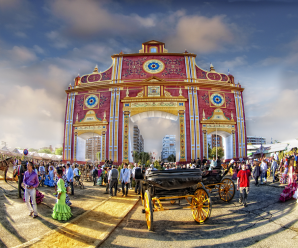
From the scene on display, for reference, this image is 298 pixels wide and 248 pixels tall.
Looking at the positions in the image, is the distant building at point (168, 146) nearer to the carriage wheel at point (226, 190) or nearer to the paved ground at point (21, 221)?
the carriage wheel at point (226, 190)

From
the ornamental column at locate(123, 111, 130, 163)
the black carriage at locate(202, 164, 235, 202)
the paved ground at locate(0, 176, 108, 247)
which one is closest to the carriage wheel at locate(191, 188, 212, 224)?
the black carriage at locate(202, 164, 235, 202)

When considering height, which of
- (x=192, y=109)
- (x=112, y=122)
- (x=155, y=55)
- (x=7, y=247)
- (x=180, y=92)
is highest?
(x=155, y=55)

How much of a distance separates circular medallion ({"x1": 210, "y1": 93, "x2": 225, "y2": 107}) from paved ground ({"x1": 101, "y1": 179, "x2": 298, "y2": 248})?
17553 millimetres

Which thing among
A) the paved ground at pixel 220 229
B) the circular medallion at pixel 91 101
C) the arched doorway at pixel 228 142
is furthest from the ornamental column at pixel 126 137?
the paved ground at pixel 220 229

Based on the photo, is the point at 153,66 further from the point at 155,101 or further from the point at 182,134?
the point at 182,134

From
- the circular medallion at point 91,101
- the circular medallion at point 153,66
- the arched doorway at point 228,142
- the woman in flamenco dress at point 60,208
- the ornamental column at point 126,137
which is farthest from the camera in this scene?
the circular medallion at point 153,66

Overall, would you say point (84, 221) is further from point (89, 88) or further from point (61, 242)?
point (89, 88)

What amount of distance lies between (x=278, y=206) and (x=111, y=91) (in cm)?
2035

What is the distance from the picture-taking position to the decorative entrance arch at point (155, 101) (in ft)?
72.7

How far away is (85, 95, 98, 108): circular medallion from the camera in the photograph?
23584mm

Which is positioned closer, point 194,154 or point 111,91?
point 194,154

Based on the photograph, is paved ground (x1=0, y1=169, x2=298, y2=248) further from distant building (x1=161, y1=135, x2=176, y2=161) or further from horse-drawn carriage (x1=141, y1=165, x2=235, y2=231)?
distant building (x1=161, y1=135, x2=176, y2=161)

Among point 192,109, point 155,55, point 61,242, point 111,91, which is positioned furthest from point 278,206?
point 155,55

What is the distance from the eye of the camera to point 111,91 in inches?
922
